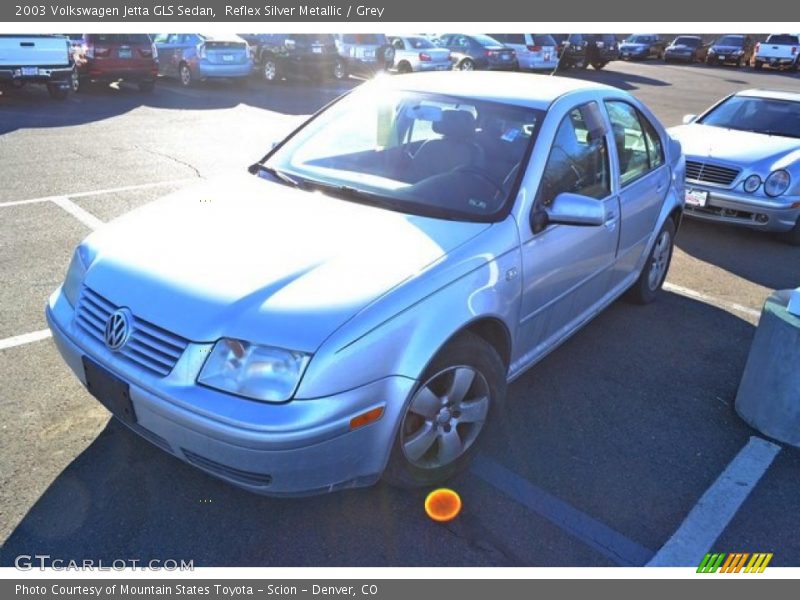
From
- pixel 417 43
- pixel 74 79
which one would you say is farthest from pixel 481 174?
pixel 417 43

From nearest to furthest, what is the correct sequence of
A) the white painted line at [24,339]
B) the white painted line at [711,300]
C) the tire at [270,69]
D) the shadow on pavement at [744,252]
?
the white painted line at [24,339] < the white painted line at [711,300] < the shadow on pavement at [744,252] < the tire at [270,69]

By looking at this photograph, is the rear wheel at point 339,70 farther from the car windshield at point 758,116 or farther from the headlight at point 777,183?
the headlight at point 777,183

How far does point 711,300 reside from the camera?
5230 millimetres

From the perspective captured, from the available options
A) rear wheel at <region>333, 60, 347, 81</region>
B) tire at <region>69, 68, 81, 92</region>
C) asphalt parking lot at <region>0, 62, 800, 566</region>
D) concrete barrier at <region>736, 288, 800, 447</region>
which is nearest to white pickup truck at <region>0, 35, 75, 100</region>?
tire at <region>69, 68, 81, 92</region>

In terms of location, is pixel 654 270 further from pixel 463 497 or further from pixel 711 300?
pixel 463 497

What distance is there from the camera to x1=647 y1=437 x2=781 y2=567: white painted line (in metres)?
2.67

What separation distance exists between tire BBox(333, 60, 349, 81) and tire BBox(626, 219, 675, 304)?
15.9 m

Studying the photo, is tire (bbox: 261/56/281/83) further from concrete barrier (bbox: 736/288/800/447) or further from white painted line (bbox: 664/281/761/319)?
concrete barrier (bbox: 736/288/800/447)

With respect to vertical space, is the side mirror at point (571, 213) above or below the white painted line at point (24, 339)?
above

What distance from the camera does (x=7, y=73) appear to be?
478 inches

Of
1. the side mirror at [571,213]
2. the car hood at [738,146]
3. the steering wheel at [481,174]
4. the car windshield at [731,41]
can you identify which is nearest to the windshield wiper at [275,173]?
the steering wheel at [481,174]

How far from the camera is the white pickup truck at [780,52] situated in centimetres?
2923

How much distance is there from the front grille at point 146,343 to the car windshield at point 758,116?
23.5 feet

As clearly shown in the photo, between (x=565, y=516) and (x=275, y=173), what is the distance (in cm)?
227
